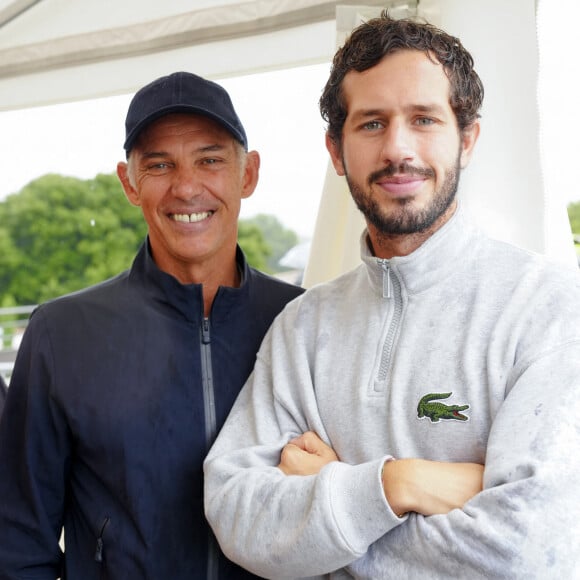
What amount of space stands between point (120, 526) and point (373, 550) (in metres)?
0.57

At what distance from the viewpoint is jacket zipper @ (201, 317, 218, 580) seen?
4.71 ft

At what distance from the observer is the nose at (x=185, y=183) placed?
1.54m

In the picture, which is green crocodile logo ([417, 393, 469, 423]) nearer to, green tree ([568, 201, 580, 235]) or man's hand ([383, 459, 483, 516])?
man's hand ([383, 459, 483, 516])

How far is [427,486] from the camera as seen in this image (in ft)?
3.39

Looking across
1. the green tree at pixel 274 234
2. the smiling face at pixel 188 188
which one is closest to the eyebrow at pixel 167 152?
the smiling face at pixel 188 188

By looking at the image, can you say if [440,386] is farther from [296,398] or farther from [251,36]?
[251,36]

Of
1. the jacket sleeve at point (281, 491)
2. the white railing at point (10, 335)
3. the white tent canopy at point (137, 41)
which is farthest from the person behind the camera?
the white railing at point (10, 335)

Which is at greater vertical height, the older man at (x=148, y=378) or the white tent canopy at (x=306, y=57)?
the white tent canopy at (x=306, y=57)

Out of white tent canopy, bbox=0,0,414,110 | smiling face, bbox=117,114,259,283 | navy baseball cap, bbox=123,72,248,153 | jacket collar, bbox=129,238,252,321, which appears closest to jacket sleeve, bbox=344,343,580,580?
jacket collar, bbox=129,238,252,321

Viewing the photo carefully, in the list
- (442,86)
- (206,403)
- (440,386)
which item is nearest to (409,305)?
(440,386)

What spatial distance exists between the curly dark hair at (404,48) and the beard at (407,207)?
0.43 feet

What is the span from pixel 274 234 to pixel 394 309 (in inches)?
262

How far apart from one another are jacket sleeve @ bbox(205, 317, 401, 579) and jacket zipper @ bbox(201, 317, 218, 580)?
107mm

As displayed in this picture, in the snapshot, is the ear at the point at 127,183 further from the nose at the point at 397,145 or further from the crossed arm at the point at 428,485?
the crossed arm at the point at 428,485
